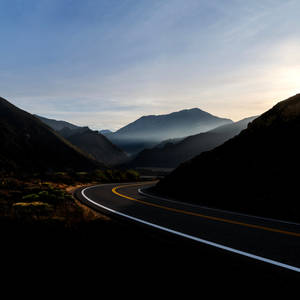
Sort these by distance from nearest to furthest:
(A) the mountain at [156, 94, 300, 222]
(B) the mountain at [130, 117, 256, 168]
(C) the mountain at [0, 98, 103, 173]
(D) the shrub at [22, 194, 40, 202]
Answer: (D) the shrub at [22, 194, 40, 202] < (A) the mountain at [156, 94, 300, 222] < (C) the mountain at [0, 98, 103, 173] < (B) the mountain at [130, 117, 256, 168]

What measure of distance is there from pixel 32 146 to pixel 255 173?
9941 cm

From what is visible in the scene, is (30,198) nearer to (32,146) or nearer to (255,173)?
(255,173)

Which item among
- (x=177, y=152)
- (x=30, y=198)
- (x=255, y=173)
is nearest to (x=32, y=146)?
(x=177, y=152)

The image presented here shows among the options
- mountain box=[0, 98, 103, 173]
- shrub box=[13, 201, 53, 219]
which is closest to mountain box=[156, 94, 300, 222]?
shrub box=[13, 201, 53, 219]

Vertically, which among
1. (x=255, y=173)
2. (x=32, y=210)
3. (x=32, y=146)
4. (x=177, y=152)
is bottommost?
(x=32, y=210)

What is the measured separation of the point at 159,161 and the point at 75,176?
108m

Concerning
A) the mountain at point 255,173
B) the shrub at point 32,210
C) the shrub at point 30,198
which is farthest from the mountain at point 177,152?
the shrub at point 32,210

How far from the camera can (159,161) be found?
455 feet

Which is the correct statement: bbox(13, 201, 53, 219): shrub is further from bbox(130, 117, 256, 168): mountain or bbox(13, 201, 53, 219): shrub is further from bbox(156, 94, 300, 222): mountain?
bbox(130, 117, 256, 168): mountain

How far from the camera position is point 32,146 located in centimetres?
9750

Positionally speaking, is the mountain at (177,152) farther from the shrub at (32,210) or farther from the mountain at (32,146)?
the shrub at (32,210)

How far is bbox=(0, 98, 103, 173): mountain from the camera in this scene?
84106 millimetres

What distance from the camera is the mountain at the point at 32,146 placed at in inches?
3311

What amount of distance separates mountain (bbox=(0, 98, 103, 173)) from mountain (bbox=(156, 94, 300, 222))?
73.1m
